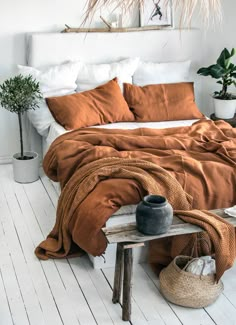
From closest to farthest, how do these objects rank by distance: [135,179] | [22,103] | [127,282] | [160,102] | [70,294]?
[127,282] → [70,294] → [135,179] → [22,103] → [160,102]

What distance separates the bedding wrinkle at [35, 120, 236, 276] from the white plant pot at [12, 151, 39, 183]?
0.61 metres

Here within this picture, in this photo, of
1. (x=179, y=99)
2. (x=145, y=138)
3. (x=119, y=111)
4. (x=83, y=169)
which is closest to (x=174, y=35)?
(x=179, y=99)

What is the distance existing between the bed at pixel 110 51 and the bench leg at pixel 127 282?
1.85 meters

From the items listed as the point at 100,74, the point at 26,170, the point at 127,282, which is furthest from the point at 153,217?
the point at 100,74

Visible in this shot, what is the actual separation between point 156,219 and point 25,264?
1.15 meters

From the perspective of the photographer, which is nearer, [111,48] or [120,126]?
[120,126]

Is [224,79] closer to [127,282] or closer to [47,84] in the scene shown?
[47,84]

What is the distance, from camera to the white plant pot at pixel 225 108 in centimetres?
518

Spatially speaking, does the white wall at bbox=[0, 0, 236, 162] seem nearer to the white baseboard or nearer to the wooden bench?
the white baseboard

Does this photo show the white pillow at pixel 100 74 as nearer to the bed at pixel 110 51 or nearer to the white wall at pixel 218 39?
the bed at pixel 110 51

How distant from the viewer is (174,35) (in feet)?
17.4

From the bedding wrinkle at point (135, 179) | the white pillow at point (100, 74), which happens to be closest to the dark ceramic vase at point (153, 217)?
the bedding wrinkle at point (135, 179)

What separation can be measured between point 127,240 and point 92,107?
226 cm

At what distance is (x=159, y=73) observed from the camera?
204 inches
